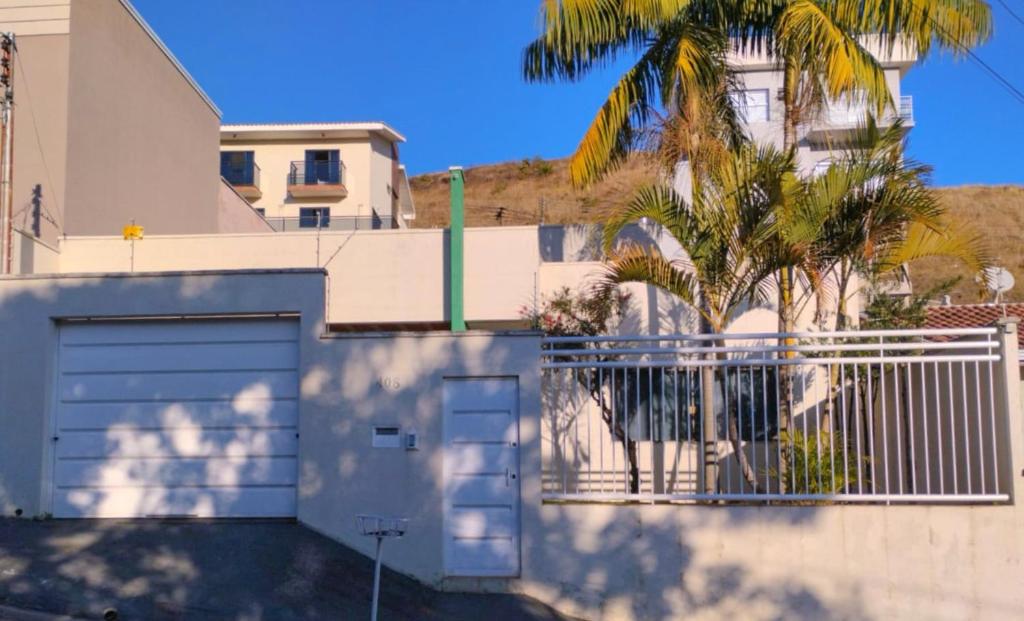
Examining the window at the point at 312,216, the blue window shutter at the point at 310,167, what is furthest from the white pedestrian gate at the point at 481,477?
the blue window shutter at the point at 310,167

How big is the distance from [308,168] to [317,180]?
80 cm

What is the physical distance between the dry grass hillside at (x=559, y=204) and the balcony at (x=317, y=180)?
6.66 m

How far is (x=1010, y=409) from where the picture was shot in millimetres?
9406

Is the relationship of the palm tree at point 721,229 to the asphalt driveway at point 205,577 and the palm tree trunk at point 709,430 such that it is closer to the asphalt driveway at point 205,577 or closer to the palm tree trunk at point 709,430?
the palm tree trunk at point 709,430

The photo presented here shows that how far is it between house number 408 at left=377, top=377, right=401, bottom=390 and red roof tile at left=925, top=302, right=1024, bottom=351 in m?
10.6

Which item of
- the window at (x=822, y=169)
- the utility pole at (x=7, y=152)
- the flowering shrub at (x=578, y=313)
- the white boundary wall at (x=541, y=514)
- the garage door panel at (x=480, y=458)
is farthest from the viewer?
the utility pole at (x=7, y=152)

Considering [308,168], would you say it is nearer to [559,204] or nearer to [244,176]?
[244,176]

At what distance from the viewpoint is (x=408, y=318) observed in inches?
657

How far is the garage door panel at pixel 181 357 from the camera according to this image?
1072 centimetres

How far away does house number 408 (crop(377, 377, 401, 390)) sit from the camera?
10.1 metres

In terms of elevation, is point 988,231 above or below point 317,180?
below

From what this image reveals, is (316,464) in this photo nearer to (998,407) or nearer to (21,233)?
(998,407)

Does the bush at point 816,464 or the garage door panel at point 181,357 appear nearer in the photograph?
the bush at point 816,464

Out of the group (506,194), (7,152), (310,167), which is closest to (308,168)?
(310,167)
